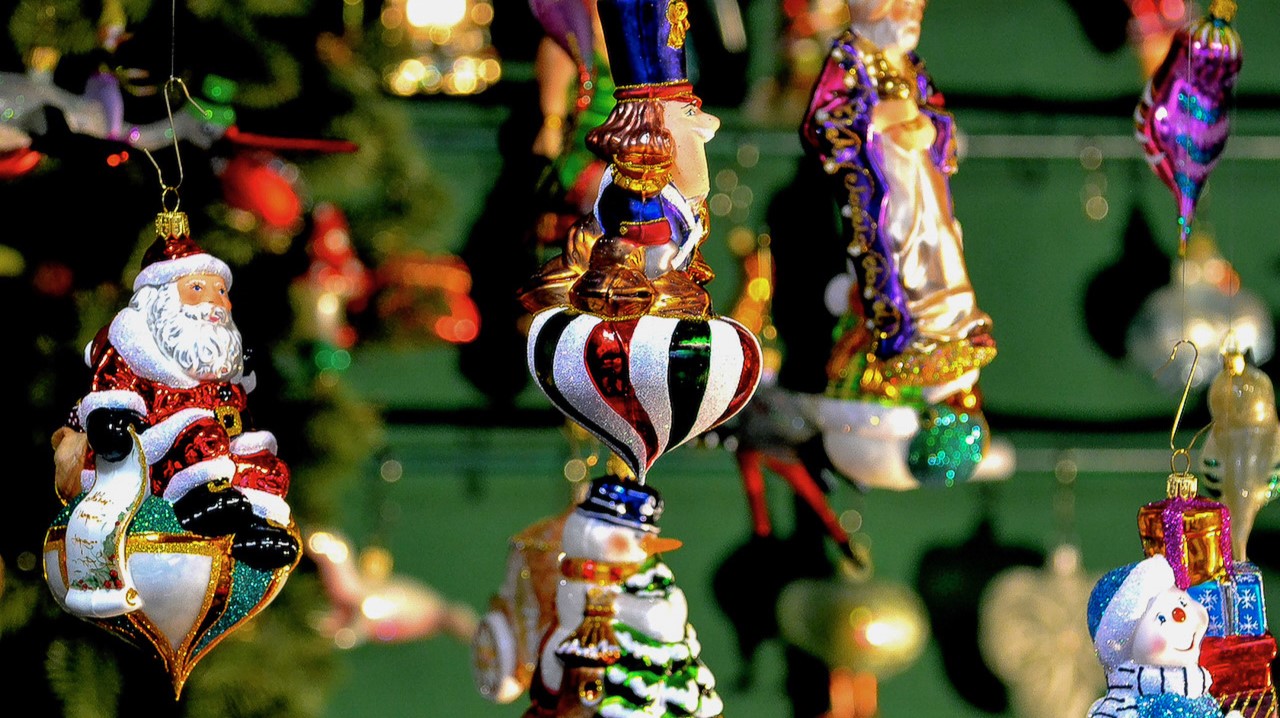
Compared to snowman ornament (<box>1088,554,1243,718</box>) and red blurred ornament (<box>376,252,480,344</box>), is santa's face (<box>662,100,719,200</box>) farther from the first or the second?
red blurred ornament (<box>376,252,480,344</box>)

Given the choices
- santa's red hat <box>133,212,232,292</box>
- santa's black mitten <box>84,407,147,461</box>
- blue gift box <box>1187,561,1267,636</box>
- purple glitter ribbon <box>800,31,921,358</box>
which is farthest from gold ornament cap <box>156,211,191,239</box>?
blue gift box <box>1187,561,1267,636</box>

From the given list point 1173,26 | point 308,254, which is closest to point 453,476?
point 308,254

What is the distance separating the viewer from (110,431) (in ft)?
4.97

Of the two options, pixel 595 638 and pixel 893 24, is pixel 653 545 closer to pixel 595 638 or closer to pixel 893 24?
pixel 595 638

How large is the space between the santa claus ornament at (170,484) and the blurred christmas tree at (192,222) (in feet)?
0.89

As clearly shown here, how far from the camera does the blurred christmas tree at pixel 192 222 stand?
1.83m

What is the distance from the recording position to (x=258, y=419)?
78.3 inches

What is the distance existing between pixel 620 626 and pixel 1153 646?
18.0 inches

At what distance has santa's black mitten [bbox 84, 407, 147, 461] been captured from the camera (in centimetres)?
151

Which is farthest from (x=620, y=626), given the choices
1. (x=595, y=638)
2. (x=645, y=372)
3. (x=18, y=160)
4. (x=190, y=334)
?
(x=18, y=160)

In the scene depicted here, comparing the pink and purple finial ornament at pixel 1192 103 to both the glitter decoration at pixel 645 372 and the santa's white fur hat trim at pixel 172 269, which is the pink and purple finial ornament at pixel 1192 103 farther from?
the santa's white fur hat trim at pixel 172 269

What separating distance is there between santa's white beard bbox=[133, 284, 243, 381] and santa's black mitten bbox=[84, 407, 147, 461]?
0.20 feet

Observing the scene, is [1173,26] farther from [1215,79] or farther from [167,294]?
[167,294]

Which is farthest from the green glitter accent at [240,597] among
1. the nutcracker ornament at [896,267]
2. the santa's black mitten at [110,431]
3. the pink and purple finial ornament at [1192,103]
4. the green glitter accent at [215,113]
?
the pink and purple finial ornament at [1192,103]
